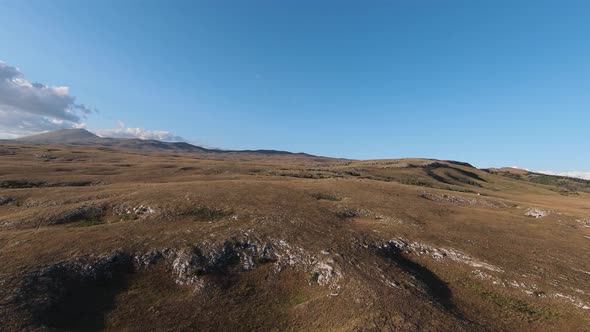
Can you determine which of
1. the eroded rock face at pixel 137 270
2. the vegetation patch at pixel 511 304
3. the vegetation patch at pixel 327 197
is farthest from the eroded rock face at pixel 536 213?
the eroded rock face at pixel 137 270

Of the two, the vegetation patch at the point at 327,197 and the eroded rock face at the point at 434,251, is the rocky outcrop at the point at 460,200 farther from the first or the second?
the eroded rock face at the point at 434,251

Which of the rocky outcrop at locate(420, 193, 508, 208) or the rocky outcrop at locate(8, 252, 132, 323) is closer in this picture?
the rocky outcrop at locate(8, 252, 132, 323)

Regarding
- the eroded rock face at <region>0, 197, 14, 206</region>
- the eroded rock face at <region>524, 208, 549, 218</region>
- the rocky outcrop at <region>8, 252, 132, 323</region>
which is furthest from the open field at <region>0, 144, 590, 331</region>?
the eroded rock face at <region>524, 208, 549, 218</region>

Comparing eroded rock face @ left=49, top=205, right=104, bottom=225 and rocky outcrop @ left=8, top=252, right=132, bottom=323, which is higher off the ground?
eroded rock face @ left=49, top=205, right=104, bottom=225

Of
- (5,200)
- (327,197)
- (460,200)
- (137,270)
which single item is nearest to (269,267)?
(137,270)

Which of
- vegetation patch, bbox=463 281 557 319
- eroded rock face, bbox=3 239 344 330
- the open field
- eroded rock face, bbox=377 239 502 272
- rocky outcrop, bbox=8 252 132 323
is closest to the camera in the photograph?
rocky outcrop, bbox=8 252 132 323

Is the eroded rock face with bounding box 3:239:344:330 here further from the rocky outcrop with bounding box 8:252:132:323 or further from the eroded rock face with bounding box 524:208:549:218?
the eroded rock face with bounding box 524:208:549:218

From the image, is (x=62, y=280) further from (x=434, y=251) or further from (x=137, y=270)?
(x=434, y=251)

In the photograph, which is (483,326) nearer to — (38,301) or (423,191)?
(38,301)

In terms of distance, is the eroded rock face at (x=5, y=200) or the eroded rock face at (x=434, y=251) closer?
the eroded rock face at (x=434, y=251)
